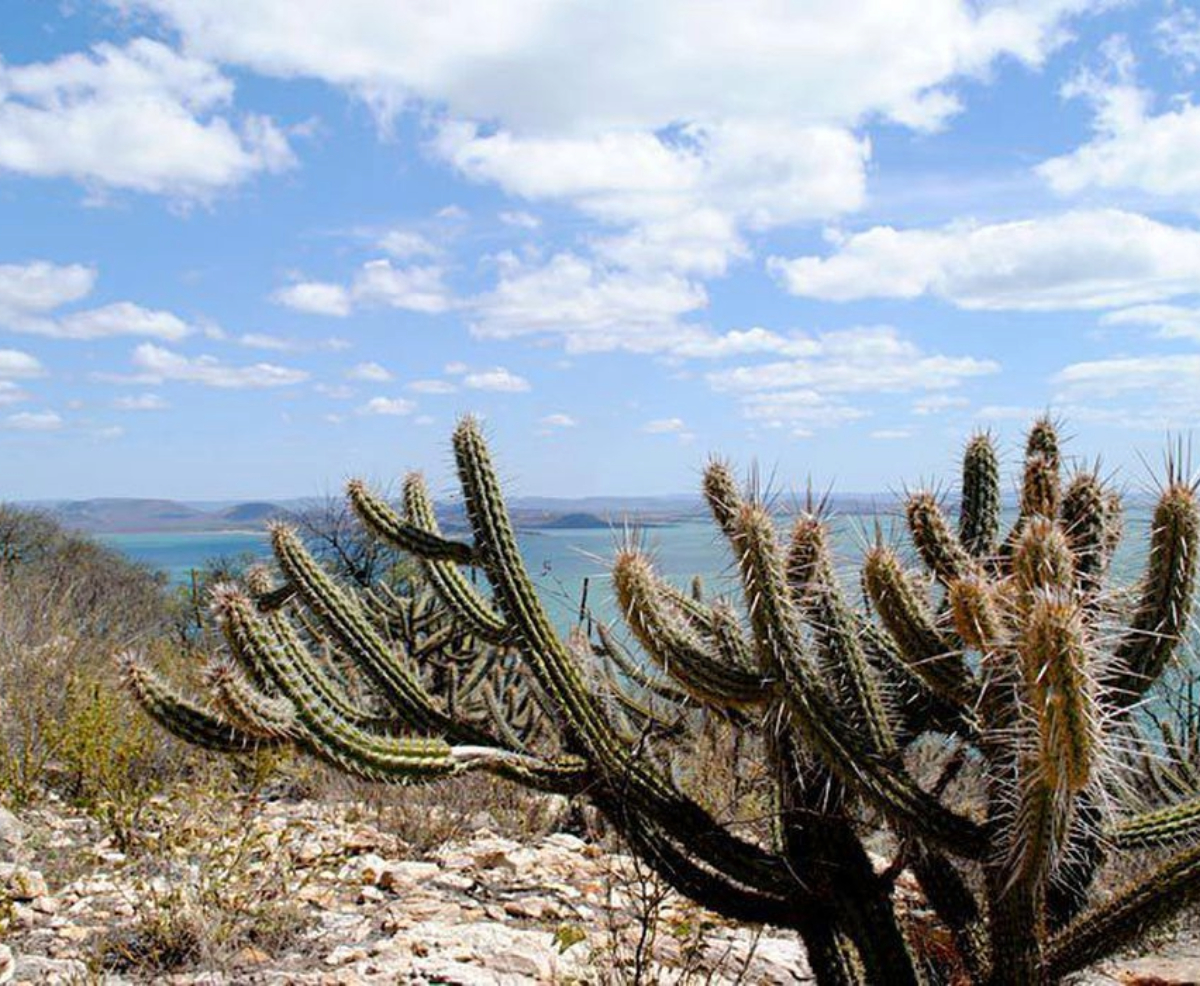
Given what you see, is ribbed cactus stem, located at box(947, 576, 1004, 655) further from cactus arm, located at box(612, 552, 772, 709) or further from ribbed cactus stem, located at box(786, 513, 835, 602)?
cactus arm, located at box(612, 552, 772, 709)

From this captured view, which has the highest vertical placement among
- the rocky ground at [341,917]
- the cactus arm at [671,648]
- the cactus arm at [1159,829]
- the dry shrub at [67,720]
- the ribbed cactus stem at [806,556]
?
the ribbed cactus stem at [806,556]

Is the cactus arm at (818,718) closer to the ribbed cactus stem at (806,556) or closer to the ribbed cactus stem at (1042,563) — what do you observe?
the ribbed cactus stem at (806,556)

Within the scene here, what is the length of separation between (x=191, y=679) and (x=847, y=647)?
22.1ft

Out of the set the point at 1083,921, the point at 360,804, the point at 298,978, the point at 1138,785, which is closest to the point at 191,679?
the point at 360,804

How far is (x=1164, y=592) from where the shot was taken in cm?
312

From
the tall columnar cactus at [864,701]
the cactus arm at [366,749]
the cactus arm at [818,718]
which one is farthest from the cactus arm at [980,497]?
the cactus arm at [366,749]

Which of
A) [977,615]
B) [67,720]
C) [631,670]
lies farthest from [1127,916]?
[67,720]

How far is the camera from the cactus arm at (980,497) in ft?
12.7

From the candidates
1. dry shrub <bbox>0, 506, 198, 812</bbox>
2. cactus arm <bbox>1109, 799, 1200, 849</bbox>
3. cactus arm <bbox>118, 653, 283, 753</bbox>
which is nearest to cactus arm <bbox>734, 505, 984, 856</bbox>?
cactus arm <bbox>1109, 799, 1200, 849</bbox>

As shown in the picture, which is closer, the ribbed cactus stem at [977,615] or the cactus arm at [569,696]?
the ribbed cactus stem at [977,615]

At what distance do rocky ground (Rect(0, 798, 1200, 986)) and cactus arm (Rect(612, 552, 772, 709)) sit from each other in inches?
28.9

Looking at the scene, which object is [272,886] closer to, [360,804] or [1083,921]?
[360,804]

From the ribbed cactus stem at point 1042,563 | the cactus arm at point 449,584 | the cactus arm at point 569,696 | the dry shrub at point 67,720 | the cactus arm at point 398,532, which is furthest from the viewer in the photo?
the dry shrub at point 67,720

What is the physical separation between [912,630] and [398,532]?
1.69 metres
